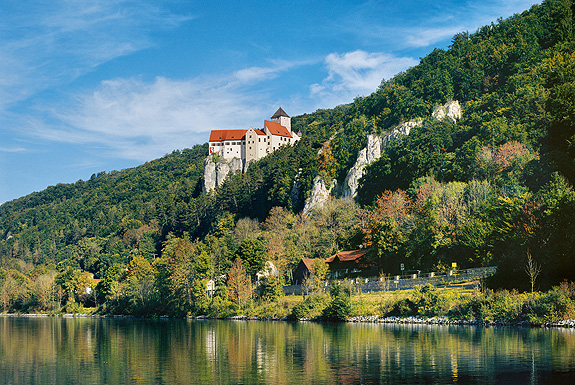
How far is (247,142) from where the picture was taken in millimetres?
177500

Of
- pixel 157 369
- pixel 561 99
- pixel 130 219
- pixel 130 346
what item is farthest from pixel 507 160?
pixel 130 219

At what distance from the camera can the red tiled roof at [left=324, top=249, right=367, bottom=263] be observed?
273 ft

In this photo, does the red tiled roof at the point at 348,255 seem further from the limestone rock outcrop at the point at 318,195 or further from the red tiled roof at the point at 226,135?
the red tiled roof at the point at 226,135

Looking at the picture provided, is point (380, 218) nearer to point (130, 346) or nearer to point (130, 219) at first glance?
point (130, 346)

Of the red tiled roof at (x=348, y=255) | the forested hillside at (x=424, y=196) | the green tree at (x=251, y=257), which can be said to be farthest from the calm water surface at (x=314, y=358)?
the green tree at (x=251, y=257)

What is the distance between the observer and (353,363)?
31312 millimetres

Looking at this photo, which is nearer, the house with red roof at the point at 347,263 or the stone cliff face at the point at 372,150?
the house with red roof at the point at 347,263

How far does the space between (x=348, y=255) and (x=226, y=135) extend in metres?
103

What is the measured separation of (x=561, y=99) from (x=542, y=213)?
578 inches

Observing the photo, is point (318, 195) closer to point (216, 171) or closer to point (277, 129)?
point (216, 171)

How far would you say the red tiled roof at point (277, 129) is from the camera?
18400cm

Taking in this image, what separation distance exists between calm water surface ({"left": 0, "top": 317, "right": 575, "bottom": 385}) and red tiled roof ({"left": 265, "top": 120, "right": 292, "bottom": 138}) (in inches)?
5345

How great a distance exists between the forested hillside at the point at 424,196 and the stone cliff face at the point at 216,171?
33.4ft

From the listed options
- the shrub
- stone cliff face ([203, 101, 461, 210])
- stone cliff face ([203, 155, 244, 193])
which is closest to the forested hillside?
stone cliff face ([203, 101, 461, 210])
